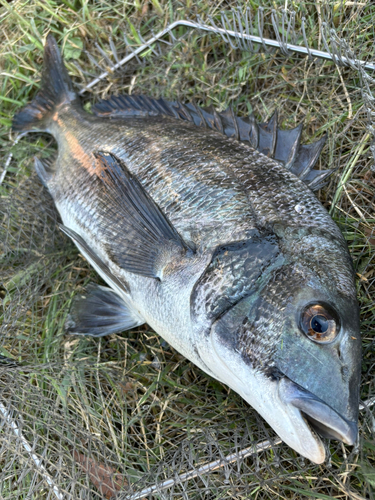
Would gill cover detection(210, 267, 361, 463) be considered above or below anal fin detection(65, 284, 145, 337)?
above

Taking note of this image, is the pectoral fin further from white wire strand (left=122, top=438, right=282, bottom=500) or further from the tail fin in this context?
the tail fin

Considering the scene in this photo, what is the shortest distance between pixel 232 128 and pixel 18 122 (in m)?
1.68

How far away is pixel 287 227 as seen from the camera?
6.13ft

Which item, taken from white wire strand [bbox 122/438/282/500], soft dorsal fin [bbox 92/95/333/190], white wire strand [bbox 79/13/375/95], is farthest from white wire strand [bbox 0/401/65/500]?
white wire strand [bbox 79/13/375/95]

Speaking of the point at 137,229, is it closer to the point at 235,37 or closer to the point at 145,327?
the point at 145,327

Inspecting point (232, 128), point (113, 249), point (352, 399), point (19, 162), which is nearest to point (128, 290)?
point (113, 249)

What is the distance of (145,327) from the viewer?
8.98ft

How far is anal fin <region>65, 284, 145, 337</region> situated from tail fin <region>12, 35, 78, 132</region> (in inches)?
52.0

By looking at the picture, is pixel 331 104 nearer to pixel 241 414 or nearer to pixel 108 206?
pixel 108 206

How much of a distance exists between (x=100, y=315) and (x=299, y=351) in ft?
4.46

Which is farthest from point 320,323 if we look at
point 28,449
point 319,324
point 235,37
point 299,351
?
point 235,37

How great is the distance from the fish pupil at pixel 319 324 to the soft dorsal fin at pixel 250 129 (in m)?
0.84

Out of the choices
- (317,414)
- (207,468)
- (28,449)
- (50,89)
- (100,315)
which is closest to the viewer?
(317,414)

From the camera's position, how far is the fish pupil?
1.58 metres
